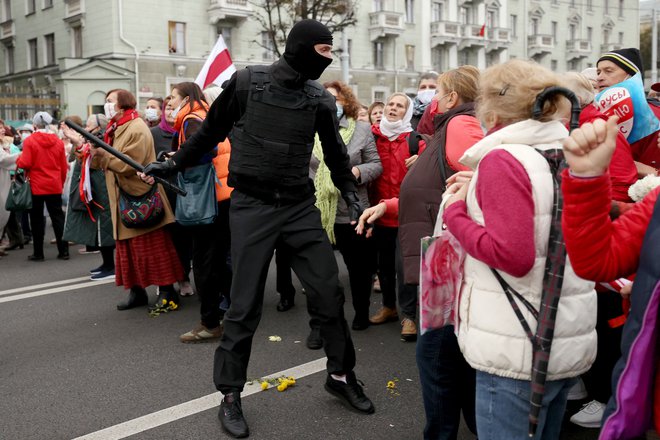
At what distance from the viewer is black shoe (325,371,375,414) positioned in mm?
3773

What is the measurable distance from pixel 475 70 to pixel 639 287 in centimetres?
206

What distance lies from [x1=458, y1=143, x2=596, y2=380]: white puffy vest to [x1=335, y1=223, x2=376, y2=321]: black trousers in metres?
3.12

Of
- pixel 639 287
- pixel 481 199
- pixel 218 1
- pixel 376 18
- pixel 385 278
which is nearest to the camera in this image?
pixel 639 287

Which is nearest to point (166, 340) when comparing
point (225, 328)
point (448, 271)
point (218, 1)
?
point (225, 328)

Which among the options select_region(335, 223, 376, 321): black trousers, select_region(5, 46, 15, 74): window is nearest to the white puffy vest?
select_region(335, 223, 376, 321): black trousers

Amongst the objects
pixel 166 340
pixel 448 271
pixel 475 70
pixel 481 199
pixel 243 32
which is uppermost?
pixel 243 32

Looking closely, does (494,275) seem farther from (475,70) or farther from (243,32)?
(243,32)

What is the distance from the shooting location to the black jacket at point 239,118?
11.9ft

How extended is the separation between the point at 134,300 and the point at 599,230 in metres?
5.22

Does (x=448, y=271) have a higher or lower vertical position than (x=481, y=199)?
lower

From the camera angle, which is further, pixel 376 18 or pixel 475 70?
pixel 376 18

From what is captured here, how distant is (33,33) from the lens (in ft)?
118

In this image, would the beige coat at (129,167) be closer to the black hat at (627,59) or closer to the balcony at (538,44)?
the black hat at (627,59)

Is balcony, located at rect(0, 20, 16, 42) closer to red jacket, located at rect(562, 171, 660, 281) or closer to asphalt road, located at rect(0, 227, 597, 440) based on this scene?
asphalt road, located at rect(0, 227, 597, 440)
